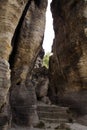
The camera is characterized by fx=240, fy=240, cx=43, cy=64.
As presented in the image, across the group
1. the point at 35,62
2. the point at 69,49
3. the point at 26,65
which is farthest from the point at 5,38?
the point at 69,49

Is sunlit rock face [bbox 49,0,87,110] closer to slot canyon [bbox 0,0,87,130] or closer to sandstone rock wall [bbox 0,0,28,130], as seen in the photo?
slot canyon [bbox 0,0,87,130]

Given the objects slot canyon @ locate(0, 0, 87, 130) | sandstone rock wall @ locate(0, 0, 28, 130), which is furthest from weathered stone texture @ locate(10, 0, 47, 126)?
sandstone rock wall @ locate(0, 0, 28, 130)

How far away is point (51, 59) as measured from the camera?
20047mm

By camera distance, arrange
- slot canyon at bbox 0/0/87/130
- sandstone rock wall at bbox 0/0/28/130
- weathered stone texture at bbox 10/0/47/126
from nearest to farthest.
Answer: sandstone rock wall at bbox 0/0/28/130, slot canyon at bbox 0/0/87/130, weathered stone texture at bbox 10/0/47/126

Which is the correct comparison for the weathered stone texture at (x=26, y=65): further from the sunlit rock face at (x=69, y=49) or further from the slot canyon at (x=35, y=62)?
the sunlit rock face at (x=69, y=49)

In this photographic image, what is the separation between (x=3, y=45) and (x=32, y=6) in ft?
14.1

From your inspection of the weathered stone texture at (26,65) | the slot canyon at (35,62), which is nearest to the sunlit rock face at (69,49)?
the slot canyon at (35,62)

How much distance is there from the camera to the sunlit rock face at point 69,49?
50.6ft

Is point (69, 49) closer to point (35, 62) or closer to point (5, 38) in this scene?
point (35, 62)

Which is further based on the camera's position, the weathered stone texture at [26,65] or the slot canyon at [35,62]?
the weathered stone texture at [26,65]

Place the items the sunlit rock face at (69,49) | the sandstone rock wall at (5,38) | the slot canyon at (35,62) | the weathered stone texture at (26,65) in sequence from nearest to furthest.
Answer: the sandstone rock wall at (5,38), the slot canyon at (35,62), the weathered stone texture at (26,65), the sunlit rock face at (69,49)

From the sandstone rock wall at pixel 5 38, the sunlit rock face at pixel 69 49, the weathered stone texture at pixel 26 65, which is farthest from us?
the sunlit rock face at pixel 69 49

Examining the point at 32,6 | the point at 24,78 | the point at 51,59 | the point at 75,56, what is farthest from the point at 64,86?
the point at 32,6

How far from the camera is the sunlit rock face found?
15438 mm
